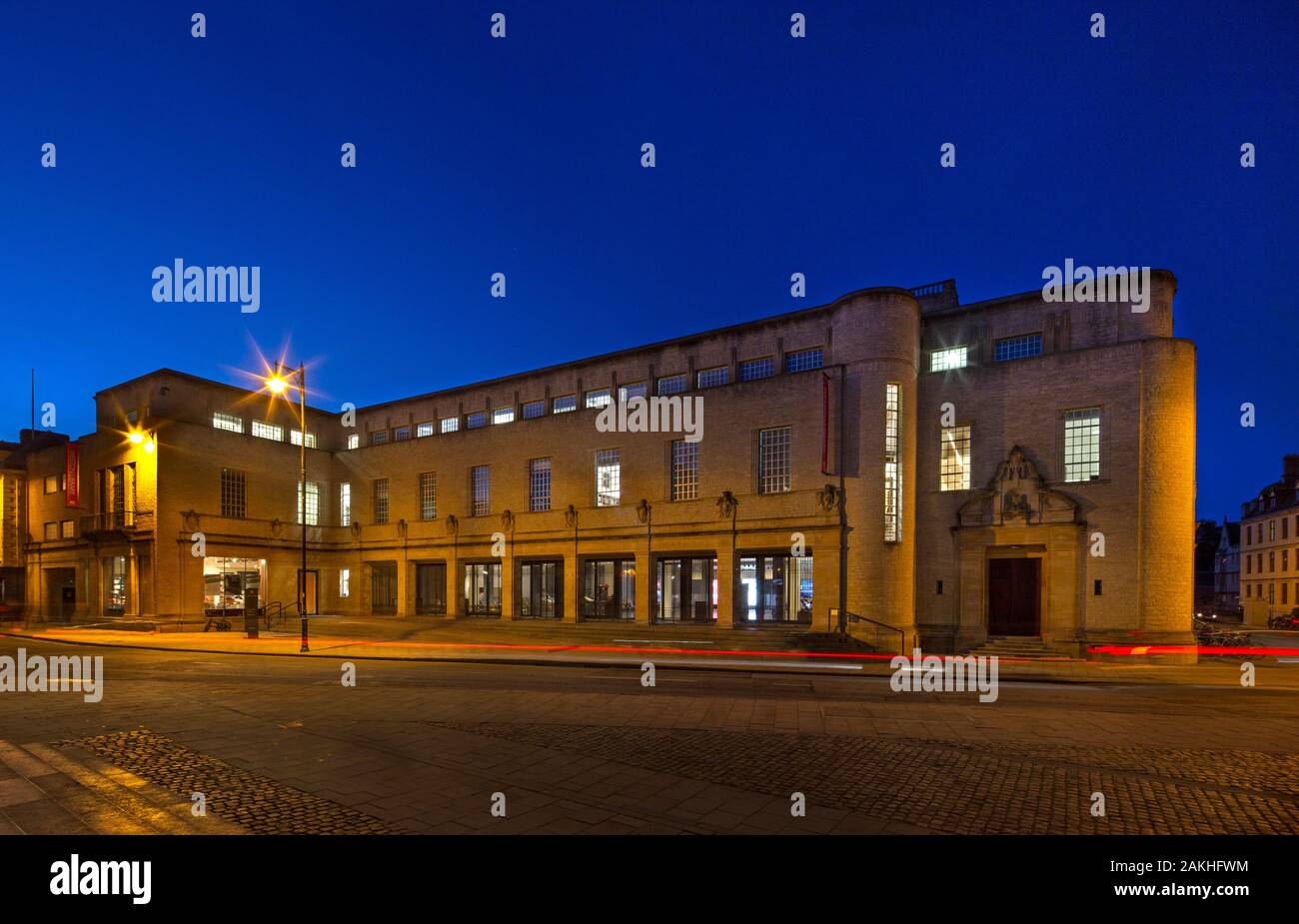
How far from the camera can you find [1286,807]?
23.2 feet

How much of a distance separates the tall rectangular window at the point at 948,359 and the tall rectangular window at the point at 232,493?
36922 mm

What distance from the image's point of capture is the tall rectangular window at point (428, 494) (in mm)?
38812

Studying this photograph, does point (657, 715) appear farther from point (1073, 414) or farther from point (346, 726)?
point (1073, 414)

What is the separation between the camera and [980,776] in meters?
8.05

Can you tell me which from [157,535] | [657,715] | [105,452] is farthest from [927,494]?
[105,452]

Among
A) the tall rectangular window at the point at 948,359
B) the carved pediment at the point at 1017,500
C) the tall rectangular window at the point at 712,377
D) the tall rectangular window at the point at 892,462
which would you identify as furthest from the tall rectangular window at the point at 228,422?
the carved pediment at the point at 1017,500

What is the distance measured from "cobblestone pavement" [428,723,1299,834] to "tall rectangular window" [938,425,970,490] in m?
18.0

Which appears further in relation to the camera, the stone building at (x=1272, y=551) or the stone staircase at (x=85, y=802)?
the stone building at (x=1272, y=551)

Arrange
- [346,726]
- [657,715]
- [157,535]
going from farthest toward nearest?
[157,535]
[657,715]
[346,726]

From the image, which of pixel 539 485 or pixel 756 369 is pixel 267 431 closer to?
pixel 539 485

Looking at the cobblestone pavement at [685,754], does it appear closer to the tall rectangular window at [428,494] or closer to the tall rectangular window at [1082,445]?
the tall rectangular window at [1082,445]

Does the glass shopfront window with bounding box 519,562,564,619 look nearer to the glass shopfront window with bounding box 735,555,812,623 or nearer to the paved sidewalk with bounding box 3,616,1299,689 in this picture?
the paved sidewalk with bounding box 3,616,1299,689

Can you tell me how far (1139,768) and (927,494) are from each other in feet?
63.4

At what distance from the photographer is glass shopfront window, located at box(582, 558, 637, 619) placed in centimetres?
3161
